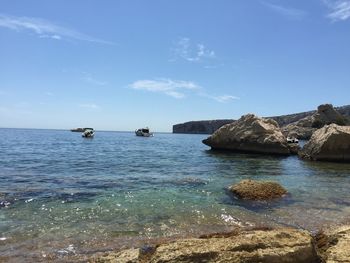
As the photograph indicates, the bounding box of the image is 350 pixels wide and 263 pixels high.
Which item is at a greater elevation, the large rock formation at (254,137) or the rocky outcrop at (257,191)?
the large rock formation at (254,137)

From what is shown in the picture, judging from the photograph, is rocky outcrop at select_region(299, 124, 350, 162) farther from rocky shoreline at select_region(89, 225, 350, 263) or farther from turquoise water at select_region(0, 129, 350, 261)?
rocky shoreline at select_region(89, 225, 350, 263)

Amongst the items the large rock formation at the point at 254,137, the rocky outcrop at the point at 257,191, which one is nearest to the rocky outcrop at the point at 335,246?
the rocky outcrop at the point at 257,191

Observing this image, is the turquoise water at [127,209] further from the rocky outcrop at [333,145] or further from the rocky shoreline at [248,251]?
the rocky outcrop at [333,145]

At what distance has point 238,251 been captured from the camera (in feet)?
24.0

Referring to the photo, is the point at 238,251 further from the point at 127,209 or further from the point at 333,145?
the point at 333,145

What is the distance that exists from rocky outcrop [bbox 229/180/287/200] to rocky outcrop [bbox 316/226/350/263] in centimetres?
703

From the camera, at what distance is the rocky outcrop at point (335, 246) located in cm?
738

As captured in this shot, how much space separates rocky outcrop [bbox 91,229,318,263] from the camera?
7.12 meters

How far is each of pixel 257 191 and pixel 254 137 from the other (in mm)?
26878

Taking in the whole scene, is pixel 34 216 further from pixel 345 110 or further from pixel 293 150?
pixel 345 110

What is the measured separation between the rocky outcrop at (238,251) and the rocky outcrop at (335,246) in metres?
0.34

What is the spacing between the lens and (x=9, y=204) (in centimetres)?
1477

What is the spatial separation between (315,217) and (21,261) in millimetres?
9825

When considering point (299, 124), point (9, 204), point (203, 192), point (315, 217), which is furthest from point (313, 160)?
point (299, 124)
